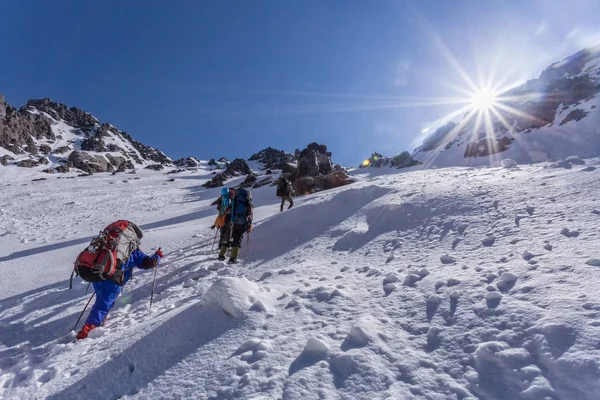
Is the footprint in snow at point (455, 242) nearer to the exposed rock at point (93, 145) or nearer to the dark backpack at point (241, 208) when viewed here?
the dark backpack at point (241, 208)

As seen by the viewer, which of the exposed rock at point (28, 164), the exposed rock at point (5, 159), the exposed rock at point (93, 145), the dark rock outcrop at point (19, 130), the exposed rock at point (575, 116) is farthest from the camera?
the exposed rock at point (93, 145)

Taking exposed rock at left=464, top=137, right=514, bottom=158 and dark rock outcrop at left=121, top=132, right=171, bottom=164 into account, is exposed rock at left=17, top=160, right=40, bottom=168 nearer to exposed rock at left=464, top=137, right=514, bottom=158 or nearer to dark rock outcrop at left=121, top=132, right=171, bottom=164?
dark rock outcrop at left=121, top=132, right=171, bottom=164

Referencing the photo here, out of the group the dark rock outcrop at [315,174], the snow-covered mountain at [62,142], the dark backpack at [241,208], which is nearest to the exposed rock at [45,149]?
the snow-covered mountain at [62,142]

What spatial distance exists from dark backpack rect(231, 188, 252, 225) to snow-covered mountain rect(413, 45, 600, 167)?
128 ft

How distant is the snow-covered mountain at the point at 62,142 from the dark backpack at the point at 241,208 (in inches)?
3092

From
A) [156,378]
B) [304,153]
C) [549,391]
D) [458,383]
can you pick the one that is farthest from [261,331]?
[304,153]

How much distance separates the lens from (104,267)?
4.58 m

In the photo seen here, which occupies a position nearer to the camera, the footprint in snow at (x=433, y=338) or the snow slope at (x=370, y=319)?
the snow slope at (x=370, y=319)

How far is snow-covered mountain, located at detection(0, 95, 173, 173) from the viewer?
2965 inches

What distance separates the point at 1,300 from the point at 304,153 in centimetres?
2996

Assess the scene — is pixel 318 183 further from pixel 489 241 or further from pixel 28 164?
pixel 28 164

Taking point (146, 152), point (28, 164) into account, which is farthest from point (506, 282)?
point (146, 152)

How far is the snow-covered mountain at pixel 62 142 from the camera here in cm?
7531

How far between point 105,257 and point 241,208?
3574 millimetres
